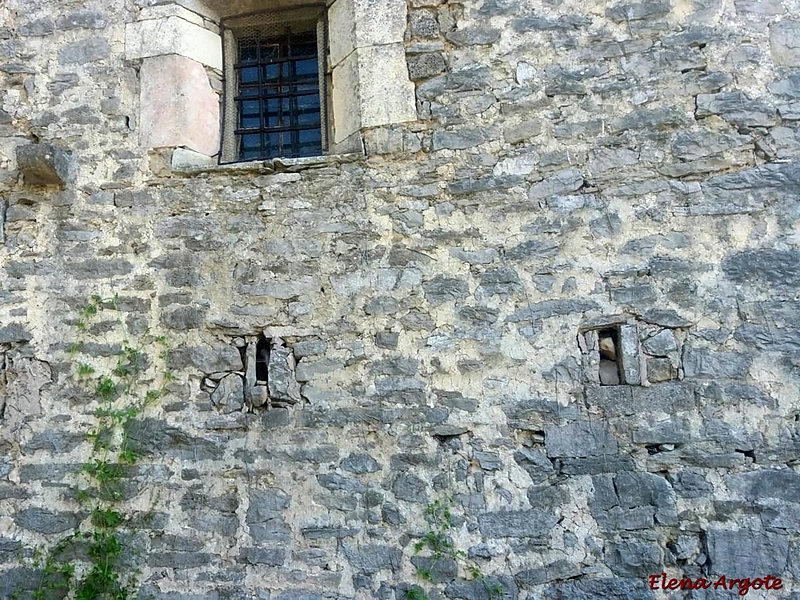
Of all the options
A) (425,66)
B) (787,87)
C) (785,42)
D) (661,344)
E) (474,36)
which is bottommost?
(661,344)

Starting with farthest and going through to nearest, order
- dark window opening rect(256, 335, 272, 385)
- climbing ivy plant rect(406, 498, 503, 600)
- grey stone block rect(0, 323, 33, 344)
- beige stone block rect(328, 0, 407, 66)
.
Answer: beige stone block rect(328, 0, 407, 66) → grey stone block rect(0, 323, 33, 344) → dark window opening rect(256, 335, 272, 385) → climbing ivy plant rect(406, 498, 503, 600)

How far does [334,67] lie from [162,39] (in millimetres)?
912

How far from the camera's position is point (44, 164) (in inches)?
136

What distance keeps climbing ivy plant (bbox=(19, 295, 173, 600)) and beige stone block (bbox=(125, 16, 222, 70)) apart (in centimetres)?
134

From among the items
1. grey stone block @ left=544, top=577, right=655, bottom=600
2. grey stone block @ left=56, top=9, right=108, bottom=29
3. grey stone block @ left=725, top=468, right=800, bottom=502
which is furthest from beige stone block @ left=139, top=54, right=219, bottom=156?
grey stone block @ left=725, top=468, right=800, bottom=502

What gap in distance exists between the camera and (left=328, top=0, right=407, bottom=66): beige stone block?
11.6 feet

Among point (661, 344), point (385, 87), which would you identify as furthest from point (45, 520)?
point (661, 344)

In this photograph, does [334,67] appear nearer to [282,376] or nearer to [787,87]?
[282,376]

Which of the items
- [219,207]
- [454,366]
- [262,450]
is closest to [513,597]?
[454,366]

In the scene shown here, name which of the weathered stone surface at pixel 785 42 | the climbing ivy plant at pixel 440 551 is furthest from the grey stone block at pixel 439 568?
the weathered stone surface at pixel 785 42

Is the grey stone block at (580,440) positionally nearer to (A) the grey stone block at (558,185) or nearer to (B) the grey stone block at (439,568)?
(B) the grey stone block at (439,568)

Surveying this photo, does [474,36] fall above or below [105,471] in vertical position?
above

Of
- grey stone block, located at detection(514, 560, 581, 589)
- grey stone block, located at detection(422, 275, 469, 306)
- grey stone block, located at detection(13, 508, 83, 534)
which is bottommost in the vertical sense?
grey stone block, located at detection(514, 560, 581, 589)

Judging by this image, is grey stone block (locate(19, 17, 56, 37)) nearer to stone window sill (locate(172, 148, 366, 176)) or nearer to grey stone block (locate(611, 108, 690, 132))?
stone window sill (locate(172, 148, 366, 176))
